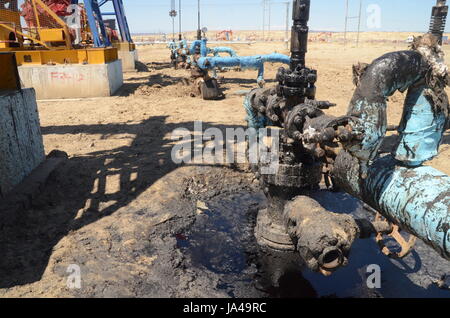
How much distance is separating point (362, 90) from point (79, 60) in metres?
9.58

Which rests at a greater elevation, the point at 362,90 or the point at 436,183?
the point at 362,90

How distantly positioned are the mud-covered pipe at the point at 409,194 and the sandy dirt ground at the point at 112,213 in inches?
54.7

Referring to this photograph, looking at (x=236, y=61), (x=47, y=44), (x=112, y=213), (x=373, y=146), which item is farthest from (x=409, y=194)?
(x=47, y=44)

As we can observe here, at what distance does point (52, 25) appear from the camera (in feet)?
34.0

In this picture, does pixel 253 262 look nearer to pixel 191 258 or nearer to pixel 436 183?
pixel 191 258

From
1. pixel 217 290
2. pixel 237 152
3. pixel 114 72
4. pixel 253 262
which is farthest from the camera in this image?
pixel 114 72

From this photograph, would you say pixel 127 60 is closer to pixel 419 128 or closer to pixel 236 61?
pixel 236 61

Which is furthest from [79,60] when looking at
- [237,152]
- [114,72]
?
[237,152]

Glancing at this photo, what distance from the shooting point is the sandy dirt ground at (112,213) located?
107 inches

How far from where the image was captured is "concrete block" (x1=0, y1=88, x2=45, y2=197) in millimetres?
3740

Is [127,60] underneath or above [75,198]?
above

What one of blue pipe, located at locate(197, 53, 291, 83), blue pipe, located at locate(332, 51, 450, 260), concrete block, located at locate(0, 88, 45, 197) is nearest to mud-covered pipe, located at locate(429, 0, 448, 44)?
blue pipe, located at locate(332, 51, 450, 260)

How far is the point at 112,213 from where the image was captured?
148 inches

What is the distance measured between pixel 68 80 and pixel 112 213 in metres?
7.19
